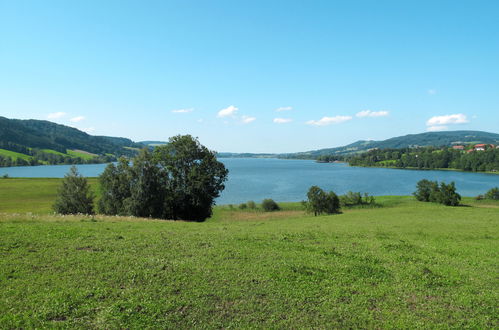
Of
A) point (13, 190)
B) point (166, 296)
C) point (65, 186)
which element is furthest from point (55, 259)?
point (13, 190)

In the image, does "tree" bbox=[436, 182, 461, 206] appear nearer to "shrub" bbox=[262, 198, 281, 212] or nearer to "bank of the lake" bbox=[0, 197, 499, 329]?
"shrub" bbox=[262, 198, 281, 212]

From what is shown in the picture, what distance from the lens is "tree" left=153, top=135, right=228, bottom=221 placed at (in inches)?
1657

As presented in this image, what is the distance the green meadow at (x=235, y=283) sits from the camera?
26.1 ft

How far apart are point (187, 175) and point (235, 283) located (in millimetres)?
33854

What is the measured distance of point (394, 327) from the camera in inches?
308

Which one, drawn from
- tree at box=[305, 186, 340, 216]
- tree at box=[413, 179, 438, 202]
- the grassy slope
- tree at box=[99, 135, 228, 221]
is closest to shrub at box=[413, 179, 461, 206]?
tree at box=[413, 179, 438, 202]

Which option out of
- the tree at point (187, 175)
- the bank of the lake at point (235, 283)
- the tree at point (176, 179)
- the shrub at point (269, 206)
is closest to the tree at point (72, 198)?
the tree at point (176, 179)

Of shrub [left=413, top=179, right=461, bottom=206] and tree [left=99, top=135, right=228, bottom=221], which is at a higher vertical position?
tree [left=99, top=135, right=228, bottom=221]

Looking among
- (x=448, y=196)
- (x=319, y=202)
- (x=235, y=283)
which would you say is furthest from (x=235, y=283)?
(x=448, y=196)

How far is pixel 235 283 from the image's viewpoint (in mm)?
9984

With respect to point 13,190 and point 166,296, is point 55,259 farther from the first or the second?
point 13,190

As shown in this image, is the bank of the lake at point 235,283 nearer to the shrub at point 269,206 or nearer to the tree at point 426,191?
the shrub at point 269,206

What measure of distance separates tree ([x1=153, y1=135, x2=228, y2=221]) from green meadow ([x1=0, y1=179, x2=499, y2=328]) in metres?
25.7

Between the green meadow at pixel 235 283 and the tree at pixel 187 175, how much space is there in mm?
25687
